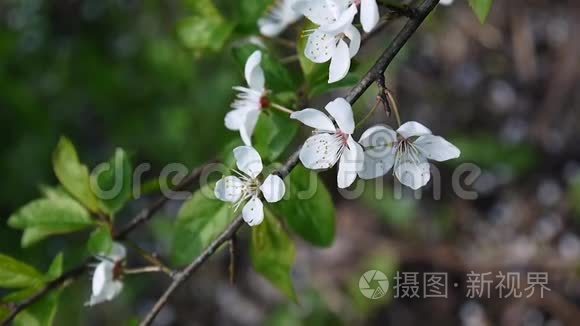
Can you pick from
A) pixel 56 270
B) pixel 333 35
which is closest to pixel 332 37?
pixel 333 35

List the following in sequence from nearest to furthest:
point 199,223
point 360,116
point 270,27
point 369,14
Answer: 1. point 369,14
2. point 199,223
3. point 270,27
4. point 360,116

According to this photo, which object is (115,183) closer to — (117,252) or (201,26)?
(117,252)

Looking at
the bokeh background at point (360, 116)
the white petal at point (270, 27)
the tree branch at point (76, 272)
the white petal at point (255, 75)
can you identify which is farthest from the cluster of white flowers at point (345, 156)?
the bokeh background at point (360, 116)

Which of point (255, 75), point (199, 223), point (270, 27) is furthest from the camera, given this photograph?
point (270, 27)

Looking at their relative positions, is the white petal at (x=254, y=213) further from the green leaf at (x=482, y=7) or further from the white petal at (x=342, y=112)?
the green leaf at (x=482, y=7)

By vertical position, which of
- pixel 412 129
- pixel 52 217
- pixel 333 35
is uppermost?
pixel 333 35

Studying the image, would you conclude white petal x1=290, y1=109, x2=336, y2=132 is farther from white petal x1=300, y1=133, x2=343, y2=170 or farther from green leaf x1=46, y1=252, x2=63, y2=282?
green leaf x1=46, y1=252, x2=63, y2=282
